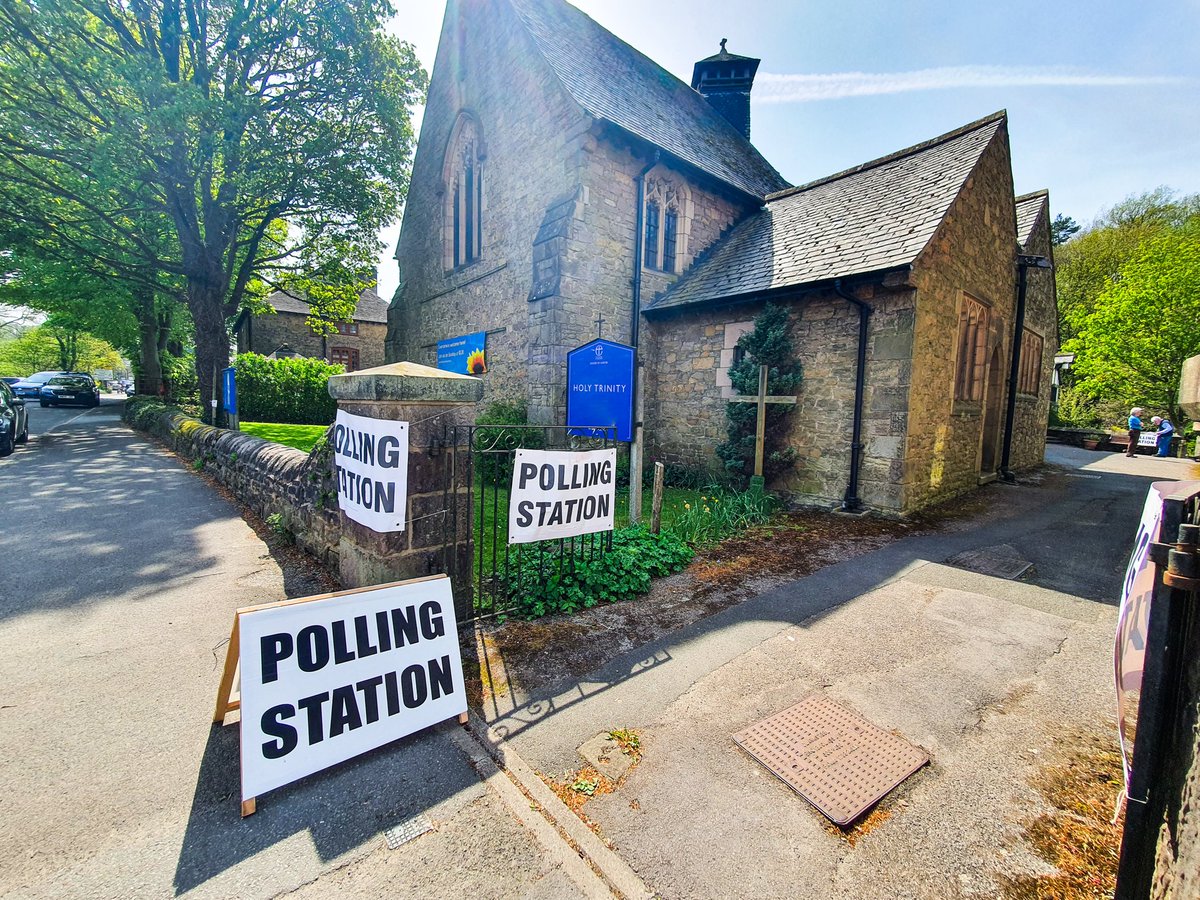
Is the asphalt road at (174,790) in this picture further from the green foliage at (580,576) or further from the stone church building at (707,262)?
the stone church building at (707,262)

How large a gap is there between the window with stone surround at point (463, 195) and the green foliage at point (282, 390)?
1081 centimetres

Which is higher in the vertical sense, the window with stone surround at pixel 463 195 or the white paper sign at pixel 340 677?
the window with stone surround at pixel 463 195

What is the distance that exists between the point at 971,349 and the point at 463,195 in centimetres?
1335

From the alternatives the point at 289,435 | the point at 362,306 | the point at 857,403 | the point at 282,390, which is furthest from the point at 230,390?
the point at 362,306

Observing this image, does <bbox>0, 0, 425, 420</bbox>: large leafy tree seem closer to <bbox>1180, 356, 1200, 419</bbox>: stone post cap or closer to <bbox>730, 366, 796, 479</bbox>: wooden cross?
<bbox>730, 366, 796, 479</bbox>: wooden cross

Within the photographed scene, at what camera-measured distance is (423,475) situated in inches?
156

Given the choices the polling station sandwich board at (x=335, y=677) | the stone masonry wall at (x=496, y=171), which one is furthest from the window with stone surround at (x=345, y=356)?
the polling station sandwich board at (x=335, y=677)

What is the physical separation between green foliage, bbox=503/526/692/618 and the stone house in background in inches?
1207

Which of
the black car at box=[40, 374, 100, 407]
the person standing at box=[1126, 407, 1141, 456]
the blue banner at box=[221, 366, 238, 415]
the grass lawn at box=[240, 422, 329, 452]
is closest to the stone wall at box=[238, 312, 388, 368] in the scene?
the black car at box=[40, 374, 100, 407]

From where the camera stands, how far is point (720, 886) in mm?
2018

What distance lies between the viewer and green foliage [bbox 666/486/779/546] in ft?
22.6

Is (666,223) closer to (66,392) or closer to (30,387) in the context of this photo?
(66,392)

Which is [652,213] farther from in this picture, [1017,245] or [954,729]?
[954,729]

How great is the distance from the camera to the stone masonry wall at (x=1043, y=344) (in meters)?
13.6
